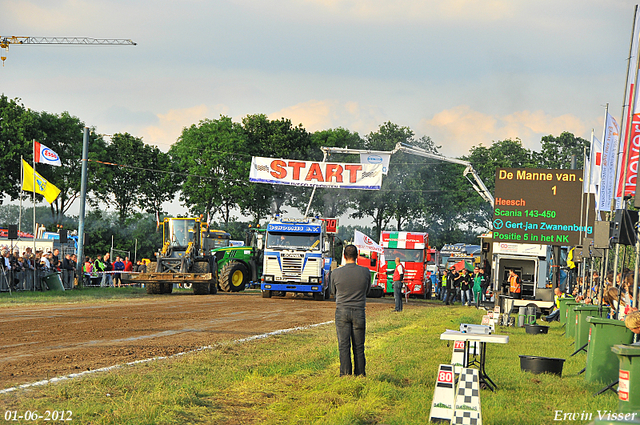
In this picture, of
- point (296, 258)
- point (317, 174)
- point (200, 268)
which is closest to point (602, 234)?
point (296, 258)

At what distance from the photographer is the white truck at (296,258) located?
101ft

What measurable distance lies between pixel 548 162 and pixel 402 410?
71.1 meters

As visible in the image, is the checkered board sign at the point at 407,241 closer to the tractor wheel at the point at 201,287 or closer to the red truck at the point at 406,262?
the red truck at the point at 406,262

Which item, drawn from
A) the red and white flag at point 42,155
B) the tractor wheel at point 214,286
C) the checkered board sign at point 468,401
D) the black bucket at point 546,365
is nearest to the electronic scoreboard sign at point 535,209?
the tractor wheel at point 214,286

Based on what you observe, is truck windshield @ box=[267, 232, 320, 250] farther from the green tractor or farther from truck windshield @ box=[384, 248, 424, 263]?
truck windshield @ box=[384, 248, 424, 263]

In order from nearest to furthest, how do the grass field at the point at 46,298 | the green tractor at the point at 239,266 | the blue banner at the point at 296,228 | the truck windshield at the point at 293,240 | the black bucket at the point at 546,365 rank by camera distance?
the black bucket at the point at 546,365 → the grass field at the point at 46,298 → the truck windshield at the point at 293,240 → the blue banner at the point at 296,228 → the green tractor at the point at 239,266

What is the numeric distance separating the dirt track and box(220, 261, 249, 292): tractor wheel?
8469 millimetres

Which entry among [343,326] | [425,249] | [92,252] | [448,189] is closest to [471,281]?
[425,249]

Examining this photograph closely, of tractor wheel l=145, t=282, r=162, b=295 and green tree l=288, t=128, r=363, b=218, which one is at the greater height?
green tree l=288, t=128, r=363, b=218

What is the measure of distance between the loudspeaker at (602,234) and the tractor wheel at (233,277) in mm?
23233

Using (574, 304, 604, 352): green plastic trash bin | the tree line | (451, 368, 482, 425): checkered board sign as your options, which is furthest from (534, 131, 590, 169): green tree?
(451, 368, 482, 425): checkered board sign

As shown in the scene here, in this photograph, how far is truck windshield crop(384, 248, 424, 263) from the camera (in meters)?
41.3

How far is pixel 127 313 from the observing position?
20188mm

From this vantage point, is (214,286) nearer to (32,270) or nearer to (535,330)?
(32,270)
